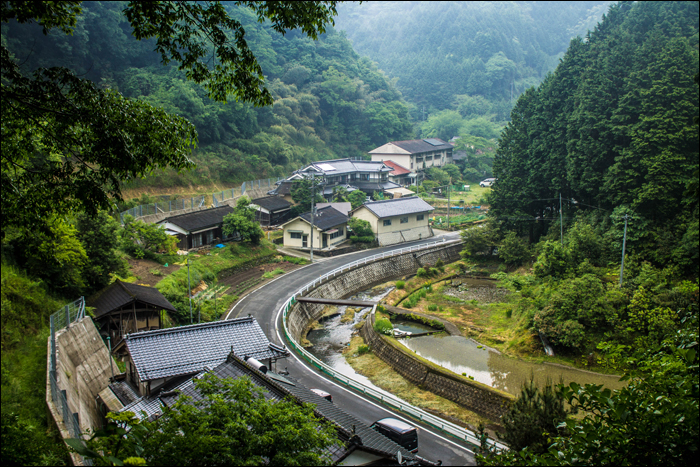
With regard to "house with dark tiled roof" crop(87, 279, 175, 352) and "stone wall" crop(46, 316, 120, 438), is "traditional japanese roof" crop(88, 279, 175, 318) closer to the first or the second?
"house with dark tiled roof" crop(87, 279, 175, 352)

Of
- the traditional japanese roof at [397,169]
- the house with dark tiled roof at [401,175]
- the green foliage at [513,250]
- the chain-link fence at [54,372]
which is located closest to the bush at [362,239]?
the green foliage at [513,250]

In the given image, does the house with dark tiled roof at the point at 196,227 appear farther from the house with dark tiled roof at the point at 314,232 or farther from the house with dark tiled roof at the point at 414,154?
the house with dark tiled roof at the point at 414,154

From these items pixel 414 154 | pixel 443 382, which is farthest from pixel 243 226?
pixel 414 154

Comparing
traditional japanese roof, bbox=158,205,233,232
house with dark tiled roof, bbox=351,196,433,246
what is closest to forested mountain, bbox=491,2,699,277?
house with dark tiled roof, bbox=351,196,433,246

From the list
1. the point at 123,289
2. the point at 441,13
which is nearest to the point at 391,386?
the point at 123,289

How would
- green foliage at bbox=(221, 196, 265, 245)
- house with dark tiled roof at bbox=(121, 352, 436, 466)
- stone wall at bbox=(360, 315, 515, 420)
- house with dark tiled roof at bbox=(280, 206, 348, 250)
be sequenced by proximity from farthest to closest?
house with dark tiled roof at bbox=(280, 206, 348, 250)
green foliage at bbox=(221, 196, 265, 245)
stone wall at bbox=(360, 315, 515, 420)
house with dark tiled roof at bbox=(121, 352, 436, 466)

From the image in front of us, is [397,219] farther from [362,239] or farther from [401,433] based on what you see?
[401,433]

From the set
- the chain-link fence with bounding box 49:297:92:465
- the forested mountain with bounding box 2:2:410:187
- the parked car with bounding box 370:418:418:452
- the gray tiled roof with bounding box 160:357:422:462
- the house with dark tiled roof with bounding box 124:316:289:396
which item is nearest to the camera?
the chain-link fence with bounding box 49:297:92:465
